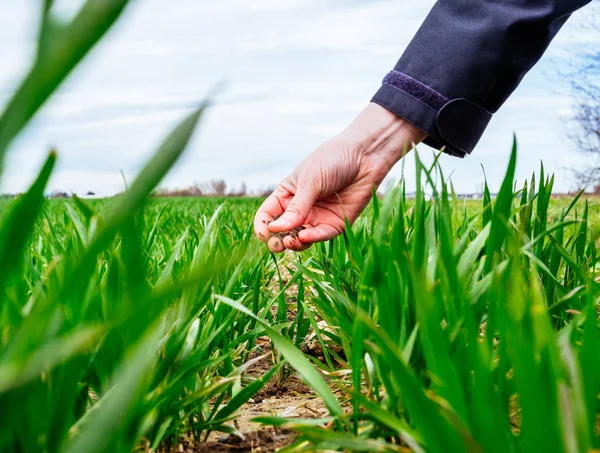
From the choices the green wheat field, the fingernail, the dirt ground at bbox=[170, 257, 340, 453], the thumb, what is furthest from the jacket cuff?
the dirt ground at bbox=[170, 257, 340, 453]

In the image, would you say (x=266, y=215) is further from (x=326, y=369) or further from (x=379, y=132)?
(x=326, y=369)

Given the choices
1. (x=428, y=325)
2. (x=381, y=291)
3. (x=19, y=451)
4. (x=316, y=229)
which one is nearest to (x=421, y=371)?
(x=381, y=291)

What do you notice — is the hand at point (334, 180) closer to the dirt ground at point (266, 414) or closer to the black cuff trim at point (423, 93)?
the black cuff trim at point (423, 93)

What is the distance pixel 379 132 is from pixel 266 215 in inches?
17.6

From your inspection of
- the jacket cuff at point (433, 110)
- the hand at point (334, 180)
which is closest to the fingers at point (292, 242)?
the hand at point (334, 180)

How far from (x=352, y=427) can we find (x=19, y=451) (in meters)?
0.43

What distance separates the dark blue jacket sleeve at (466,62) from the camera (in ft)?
5.69

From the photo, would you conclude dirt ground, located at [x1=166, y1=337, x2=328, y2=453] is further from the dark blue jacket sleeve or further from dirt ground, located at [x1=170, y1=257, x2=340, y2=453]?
the dark blue jacket sleeve

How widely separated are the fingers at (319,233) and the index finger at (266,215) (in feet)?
0.34

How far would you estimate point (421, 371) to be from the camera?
36.5 inches

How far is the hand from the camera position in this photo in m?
1.82

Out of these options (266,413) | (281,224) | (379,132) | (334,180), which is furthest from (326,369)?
(379,132)

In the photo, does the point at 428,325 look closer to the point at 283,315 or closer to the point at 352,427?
the point at 352,427

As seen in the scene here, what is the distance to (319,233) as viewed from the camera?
1906 millimetres
